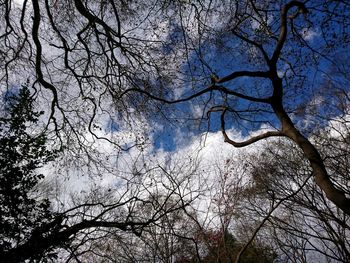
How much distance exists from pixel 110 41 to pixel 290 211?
7241 millimetres

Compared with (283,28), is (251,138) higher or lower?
lower

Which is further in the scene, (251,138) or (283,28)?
(251,138)

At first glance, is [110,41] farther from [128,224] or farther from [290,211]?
[290,211]

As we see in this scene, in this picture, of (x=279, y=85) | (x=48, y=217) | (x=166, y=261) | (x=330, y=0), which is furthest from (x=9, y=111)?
(x=330, y=0)

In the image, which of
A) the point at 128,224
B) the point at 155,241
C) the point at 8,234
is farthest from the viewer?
the point at 155,241

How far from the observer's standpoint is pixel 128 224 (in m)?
4.82

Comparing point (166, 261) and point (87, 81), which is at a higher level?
point (87, 81)

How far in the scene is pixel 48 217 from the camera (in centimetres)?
631

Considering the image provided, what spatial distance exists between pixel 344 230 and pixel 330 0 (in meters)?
7.36

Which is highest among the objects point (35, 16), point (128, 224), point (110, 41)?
point (110, 41)

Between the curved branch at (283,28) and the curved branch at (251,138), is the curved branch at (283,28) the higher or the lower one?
the higher one

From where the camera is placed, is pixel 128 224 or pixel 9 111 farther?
pixel 9 111

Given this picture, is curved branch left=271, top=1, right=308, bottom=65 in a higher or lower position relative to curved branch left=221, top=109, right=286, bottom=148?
higher

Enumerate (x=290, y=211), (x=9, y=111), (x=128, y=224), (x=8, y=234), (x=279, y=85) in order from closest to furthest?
1. (x=279, y=85)
2. (x=128, y=224)
3. (x=8, y=234)
4. (x=9, y=111)
5. (x=290, y=211)
